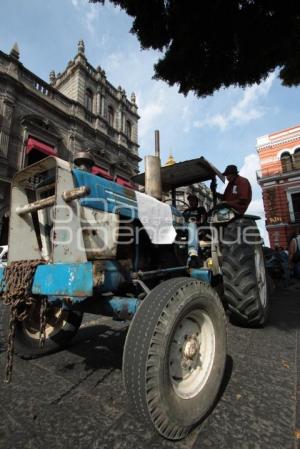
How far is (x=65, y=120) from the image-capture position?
50.6ft

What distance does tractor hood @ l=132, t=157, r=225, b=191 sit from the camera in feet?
11.3

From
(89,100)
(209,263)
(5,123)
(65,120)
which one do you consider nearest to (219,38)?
(209,263)

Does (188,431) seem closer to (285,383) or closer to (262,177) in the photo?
(285,383)

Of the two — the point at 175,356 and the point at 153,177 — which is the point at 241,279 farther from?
the point at 153,177

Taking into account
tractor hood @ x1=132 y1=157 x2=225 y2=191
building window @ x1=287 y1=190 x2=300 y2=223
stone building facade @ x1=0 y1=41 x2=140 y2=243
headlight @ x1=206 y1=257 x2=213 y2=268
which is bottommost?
headlight @ x1=206 y1=257 x2=213 y2=268

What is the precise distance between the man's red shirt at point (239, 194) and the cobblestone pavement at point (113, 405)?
161 centimetres

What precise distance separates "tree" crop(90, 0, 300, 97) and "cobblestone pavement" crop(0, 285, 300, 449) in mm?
5128

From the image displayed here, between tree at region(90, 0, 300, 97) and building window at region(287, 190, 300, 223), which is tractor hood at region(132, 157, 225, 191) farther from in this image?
building window at region(287, 190, 300, 223)

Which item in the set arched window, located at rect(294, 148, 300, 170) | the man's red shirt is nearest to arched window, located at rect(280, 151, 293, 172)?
arched window, located at rect(294, 148, 300, 170)

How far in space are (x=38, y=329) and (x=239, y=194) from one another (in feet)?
9.49

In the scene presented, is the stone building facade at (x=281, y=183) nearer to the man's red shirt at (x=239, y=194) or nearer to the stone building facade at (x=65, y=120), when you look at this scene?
the stone building facade at (x=65, y=120)

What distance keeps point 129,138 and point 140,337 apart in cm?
2111

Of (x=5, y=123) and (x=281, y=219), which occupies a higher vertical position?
(x=5, y=123)

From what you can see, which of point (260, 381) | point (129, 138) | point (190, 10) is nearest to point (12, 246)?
point (260, 381)
